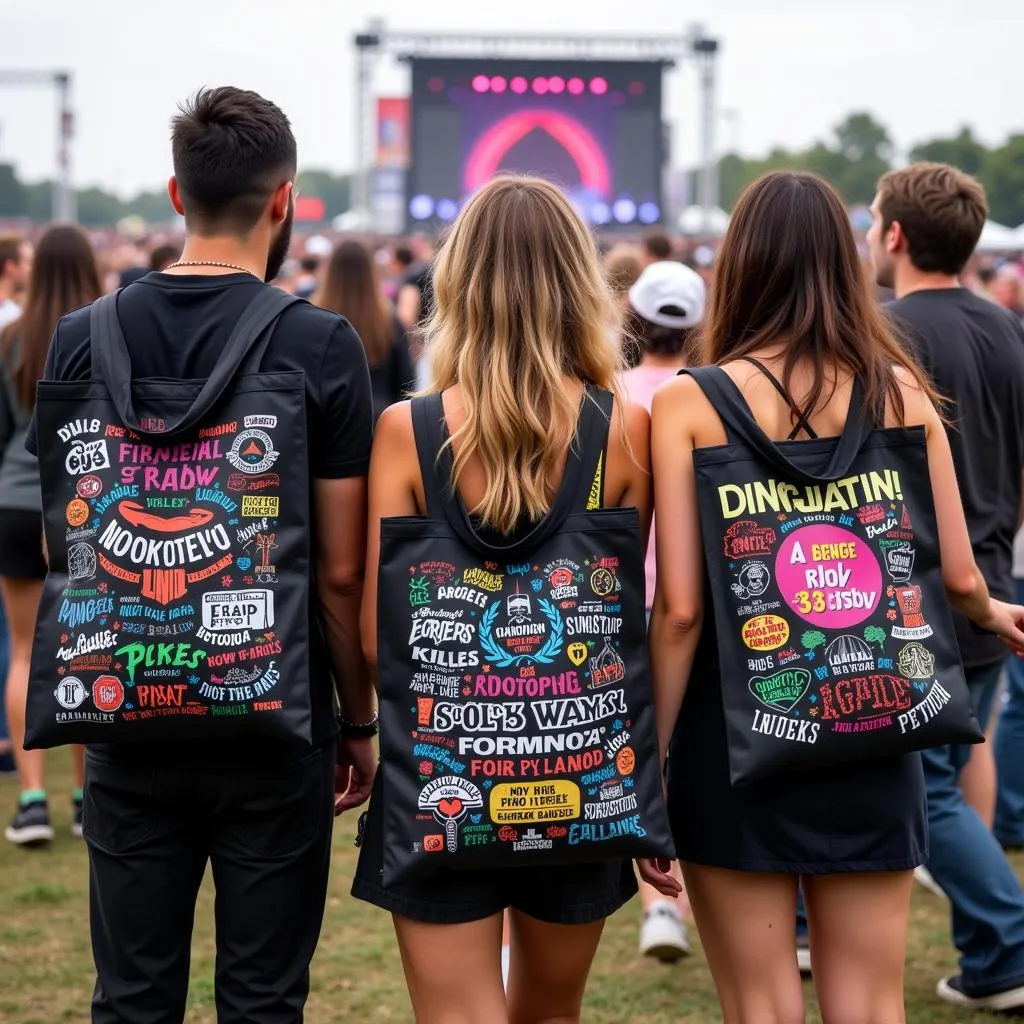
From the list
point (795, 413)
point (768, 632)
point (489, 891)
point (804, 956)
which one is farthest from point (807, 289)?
point (804, 956)

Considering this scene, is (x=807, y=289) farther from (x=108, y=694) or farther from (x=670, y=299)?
(x=670, y=299)

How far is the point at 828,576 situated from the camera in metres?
2.50

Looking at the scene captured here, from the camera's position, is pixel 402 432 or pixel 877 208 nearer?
pixel 402 432

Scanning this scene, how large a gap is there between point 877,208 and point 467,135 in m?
19.1

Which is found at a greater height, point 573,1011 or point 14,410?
point 14,410

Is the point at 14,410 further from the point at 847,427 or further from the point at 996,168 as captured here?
the point at 996,168

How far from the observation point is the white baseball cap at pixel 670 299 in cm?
432

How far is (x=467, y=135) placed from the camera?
73.1 ft

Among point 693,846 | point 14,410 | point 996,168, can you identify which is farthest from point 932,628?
point 996,168

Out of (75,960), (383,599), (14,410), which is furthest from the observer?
(14,410)

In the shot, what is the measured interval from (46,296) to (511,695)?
314 centimetres

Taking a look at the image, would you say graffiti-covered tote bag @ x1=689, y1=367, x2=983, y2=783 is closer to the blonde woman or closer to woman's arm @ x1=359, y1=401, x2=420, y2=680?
the blonde woman

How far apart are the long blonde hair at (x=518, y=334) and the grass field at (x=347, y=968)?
204 centimetres

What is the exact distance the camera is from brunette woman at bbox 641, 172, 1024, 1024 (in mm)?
2572
